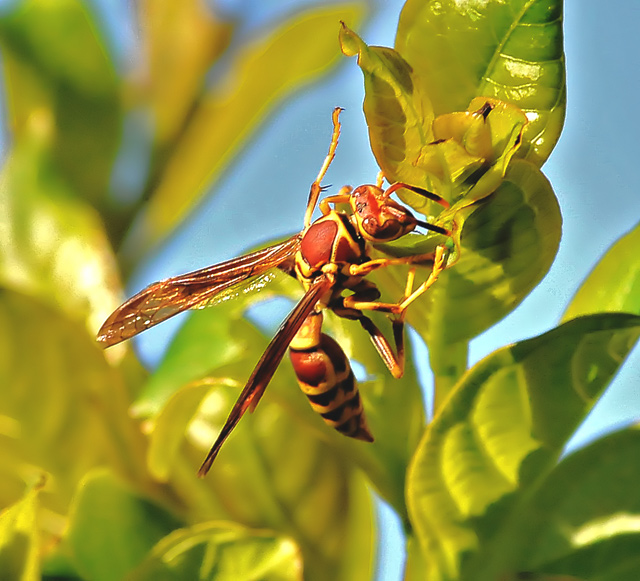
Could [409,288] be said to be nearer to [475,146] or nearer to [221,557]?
[475,146]

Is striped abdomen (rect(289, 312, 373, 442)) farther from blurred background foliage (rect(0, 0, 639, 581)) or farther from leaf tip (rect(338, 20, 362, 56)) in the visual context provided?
leaf tip (rect(338, 20, 362, 56))

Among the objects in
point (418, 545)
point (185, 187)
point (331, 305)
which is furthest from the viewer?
point (185, 187)

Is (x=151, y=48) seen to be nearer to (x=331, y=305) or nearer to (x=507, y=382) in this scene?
(x=331, y=305)

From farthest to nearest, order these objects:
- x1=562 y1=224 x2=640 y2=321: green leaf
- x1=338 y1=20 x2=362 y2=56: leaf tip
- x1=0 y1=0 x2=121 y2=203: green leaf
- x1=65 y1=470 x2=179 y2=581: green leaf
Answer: x1=0 y1=0 x2=121 y2=203: green leaf → x1=65 y1=470 x2=179 y2=581: green leaf → x1=562 y1=224 x2=640 y2=321: green leaf → x1=338 y1=20 x2=362 y2=56: leaf tip

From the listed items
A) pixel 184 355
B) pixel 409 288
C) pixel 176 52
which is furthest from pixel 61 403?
pixel 176 52

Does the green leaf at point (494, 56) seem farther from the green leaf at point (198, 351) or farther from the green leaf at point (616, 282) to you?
the green leaf at point (198, 351)

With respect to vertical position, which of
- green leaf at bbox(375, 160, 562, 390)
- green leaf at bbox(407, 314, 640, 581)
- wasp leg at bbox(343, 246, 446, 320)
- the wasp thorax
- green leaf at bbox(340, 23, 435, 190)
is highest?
the wasp thorax

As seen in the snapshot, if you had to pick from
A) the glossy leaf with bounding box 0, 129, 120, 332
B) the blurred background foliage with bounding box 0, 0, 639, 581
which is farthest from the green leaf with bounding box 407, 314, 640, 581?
the glossy leaf with bounding box 0, 129, 120, 332

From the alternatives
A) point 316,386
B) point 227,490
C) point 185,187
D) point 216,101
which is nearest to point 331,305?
point 316,386
